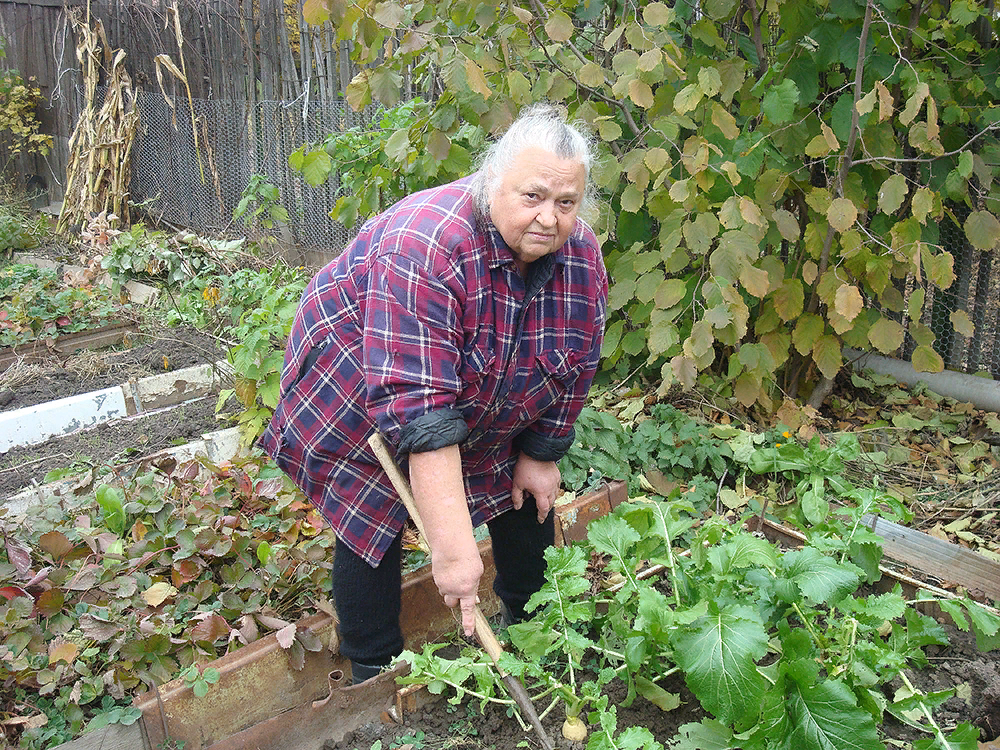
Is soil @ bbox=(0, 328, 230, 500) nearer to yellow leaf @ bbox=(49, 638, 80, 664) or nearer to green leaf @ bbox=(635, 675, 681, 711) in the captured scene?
yellow leaf @ bbox=(49, 638, 80, 664)

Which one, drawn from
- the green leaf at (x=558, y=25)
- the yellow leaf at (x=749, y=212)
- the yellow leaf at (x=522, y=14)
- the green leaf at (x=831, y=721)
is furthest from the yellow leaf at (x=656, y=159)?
the green leaf at (x=831, y=721)

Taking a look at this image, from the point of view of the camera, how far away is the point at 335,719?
2.01 m

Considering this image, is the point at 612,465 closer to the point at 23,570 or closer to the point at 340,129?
the point at 23,570

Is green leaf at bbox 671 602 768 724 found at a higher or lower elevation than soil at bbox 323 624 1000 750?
higher

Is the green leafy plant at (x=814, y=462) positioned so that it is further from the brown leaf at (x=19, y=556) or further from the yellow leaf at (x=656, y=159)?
the brown leaf at (x=19, y=556)

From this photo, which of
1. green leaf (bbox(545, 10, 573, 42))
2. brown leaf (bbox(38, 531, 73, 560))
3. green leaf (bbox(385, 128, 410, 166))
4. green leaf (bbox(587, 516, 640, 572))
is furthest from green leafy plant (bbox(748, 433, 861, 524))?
brown leaf (bbox(38, 531, 73, 560))

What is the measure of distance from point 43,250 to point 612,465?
740cm

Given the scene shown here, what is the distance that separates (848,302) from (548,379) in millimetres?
1703

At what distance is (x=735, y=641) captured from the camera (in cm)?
166

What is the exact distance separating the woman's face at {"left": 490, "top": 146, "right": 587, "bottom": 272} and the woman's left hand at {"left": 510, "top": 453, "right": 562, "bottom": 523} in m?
0.68

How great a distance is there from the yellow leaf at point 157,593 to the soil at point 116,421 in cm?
99

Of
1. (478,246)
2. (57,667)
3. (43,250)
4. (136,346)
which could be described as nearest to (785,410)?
(478,246)

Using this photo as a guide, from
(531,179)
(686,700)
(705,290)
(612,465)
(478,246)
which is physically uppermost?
(531,179)

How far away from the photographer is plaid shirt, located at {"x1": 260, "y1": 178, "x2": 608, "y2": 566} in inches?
66.9
